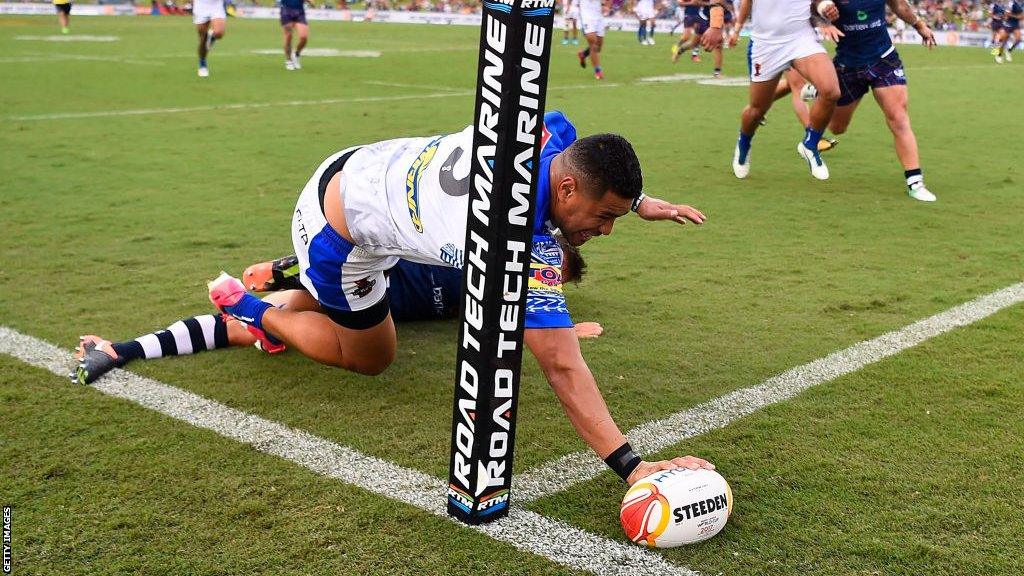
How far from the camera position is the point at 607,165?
9.69ft

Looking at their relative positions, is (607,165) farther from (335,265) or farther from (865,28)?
(865,28)

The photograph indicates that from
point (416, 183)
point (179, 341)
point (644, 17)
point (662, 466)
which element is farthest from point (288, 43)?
point (662, 466)

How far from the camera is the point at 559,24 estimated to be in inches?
1581

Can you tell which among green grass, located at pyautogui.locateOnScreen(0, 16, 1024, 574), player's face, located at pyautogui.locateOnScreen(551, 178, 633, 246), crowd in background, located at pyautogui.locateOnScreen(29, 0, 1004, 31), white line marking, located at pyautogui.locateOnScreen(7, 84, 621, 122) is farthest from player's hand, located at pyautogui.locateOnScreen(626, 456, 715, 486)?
crowd in background, located at pyautogui.locateOnScreen(29, 0, 1004, 31)

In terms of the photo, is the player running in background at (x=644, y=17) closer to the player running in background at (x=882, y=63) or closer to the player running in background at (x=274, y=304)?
the player running in background at (x=882, y=63)

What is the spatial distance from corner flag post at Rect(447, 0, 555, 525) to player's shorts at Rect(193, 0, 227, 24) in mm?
16117

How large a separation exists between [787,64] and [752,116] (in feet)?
1.92

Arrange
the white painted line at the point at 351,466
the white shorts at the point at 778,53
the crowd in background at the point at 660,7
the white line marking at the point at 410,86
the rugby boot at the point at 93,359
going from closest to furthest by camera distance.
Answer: the white painted line at the point at 351,466 < the rugby boot at the point at 93,359 < the white shorts at the point at 778,53 < the white line marking at the point at 410,86 < the crowd in background at the point at 660,7

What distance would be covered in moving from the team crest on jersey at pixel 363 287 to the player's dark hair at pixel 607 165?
133 cm

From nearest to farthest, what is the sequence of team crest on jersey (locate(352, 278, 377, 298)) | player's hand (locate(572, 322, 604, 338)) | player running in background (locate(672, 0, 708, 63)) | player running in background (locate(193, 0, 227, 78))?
team crest on jersey (locate(352, 278, 377, 298)), player's hand (locate(572, 322, 604, 338)), player running in background (locate(193, 0, 227, 78)), player running in background (locate(672, 0, 708, 63))

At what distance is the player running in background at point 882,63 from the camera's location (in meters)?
8.05

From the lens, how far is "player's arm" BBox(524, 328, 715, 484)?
306 centimetres

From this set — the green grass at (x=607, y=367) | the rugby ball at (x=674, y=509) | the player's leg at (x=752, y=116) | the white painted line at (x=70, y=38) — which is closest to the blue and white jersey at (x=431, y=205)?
the rugby ball at (x=674, y=509)

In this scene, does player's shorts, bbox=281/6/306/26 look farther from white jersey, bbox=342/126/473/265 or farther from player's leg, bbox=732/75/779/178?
white jersey, bbox=342/126/473/265
